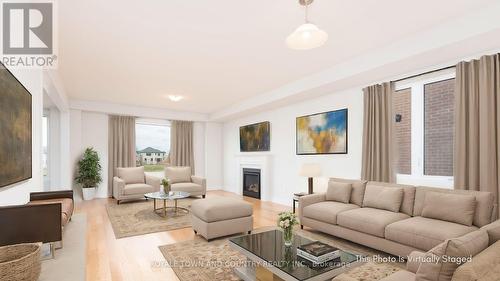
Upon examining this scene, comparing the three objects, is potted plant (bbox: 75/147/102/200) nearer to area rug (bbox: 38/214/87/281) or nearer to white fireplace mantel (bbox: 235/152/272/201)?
area rug (bbox: 38/214/87/281)

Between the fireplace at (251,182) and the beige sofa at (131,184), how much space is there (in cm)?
244

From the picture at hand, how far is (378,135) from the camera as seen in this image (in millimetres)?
4148

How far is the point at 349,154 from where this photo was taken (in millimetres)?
4770

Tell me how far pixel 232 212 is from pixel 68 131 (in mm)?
5304

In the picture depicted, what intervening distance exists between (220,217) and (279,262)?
62.9 inches

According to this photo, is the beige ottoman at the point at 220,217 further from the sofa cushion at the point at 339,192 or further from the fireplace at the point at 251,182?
the fireplace at the point at 251,182

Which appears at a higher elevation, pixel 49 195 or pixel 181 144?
pixel 181 144

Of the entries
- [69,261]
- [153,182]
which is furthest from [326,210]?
[153,182]

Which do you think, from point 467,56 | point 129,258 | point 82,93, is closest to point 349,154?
point 467,56

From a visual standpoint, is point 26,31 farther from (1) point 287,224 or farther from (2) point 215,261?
(1) point 287,224

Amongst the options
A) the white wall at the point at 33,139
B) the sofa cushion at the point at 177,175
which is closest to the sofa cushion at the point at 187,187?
the sofa cushion at the point at 177,175

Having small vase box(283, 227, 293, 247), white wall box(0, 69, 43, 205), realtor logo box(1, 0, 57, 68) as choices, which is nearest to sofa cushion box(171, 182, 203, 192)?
white wall box(0, 69, 43, 205)

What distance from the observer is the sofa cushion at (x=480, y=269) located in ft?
3.99

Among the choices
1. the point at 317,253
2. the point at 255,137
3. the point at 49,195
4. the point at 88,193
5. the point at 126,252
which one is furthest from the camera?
the point at 255,137
